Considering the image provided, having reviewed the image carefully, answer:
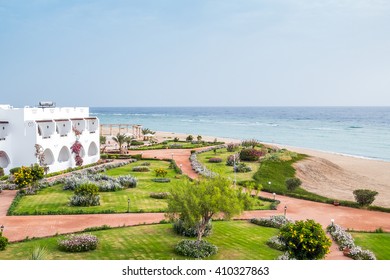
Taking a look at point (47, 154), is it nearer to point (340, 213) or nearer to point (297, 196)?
point (297, 196)

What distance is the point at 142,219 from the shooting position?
27.2 m

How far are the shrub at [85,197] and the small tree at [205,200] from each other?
1209cm

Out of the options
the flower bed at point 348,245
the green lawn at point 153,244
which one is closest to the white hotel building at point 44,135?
the green lawn at point 153,244

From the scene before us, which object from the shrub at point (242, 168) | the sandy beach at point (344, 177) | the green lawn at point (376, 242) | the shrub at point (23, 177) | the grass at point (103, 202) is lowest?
the sandy beach at point (344, 177)

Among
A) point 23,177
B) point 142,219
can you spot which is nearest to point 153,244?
point 142,219

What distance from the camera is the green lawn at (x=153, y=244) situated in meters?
19.3

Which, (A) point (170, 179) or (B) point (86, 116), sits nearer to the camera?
(A) point (170, 179)

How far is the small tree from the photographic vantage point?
61.3ft

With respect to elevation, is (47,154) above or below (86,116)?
below

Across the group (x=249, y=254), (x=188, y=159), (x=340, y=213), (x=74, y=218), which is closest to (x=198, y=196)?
(x=249, y=254)

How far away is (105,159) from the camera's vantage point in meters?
55.1

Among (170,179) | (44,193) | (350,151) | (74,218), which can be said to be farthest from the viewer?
(350,151)

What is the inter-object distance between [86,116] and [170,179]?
61.4 feet

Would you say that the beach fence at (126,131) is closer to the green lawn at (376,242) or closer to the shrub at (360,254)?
the green lawn at (376,242)
